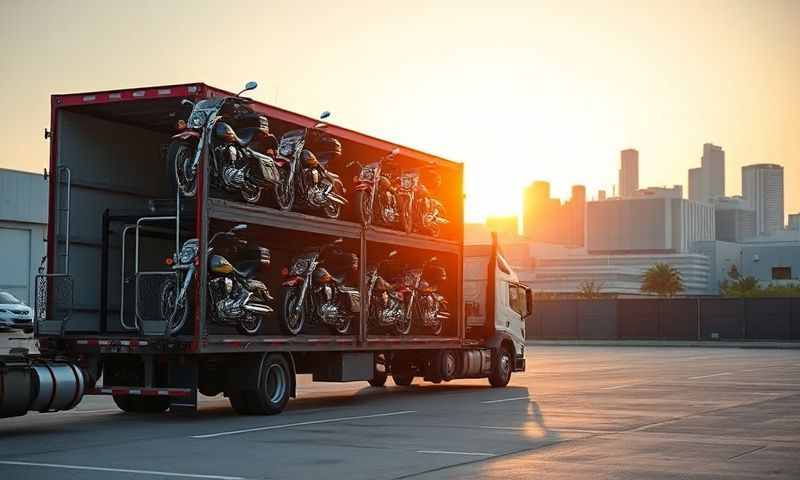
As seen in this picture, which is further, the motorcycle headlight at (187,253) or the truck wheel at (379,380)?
the truck wheel at (379,380)

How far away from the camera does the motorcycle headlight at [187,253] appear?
16250 millimetres

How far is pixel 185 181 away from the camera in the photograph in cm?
1653

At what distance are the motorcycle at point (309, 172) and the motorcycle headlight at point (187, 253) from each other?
7.85 feet

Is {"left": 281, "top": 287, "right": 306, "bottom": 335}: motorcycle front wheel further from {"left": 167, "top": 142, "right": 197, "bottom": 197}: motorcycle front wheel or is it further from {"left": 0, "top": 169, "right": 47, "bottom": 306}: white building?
{"left": 0, "top": 169, "right": 47, "bottom": 306}: white building

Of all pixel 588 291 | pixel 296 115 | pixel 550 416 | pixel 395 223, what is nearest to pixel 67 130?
pixel 296 115

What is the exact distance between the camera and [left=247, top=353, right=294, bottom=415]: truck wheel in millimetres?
17484

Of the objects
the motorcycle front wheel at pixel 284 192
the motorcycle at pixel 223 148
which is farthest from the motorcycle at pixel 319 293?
the motorcycle at pixel 223 148

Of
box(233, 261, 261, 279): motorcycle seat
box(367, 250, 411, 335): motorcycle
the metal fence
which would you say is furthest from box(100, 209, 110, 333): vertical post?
the metal fence

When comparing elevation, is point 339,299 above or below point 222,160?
below

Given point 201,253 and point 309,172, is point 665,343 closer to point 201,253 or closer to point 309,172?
point 309,172

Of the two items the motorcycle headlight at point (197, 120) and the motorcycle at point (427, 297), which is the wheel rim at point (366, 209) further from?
the motorcycle headlight at point (197, 120)

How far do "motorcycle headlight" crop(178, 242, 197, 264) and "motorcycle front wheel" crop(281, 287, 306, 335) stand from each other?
2.79 m

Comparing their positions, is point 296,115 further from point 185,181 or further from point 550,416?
point 550,416

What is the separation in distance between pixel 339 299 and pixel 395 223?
→ 2.60m
